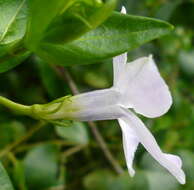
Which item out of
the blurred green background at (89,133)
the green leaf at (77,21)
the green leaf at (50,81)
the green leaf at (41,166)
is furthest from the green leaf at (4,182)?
the green leaf at (50,81)

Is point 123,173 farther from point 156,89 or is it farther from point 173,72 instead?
point 156,89

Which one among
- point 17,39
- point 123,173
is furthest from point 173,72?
point 17,39

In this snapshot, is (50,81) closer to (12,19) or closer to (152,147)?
→ (12,19)

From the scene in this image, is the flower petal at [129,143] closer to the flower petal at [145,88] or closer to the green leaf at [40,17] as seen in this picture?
the flower petal at [145,88]

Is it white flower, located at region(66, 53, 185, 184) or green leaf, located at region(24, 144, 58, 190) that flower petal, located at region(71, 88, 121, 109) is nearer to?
white flower, located at region(66, 53, 185, 184)

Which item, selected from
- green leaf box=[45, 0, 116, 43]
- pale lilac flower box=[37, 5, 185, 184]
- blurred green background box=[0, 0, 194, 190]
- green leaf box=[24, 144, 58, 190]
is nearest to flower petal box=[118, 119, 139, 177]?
pale lilac flower box=[37, 5, 185, 184]

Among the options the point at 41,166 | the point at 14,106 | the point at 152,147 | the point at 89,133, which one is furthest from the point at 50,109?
the point at 89,133
